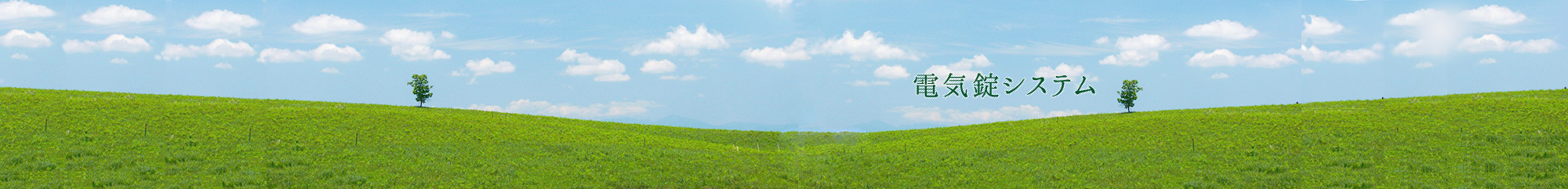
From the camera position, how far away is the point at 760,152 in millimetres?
44750

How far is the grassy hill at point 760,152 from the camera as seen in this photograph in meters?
31.6

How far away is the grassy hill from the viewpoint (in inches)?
1244

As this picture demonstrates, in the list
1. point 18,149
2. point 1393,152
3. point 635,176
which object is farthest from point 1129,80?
point 18,149

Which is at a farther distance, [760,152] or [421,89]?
[421,89]

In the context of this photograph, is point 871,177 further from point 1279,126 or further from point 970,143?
point 1279,126

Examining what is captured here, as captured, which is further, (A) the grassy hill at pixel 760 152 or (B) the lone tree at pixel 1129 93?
(B) the lone tree at pixel 1129 93

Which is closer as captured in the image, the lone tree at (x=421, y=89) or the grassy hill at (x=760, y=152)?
the grassy hill at (x=760, y=152)

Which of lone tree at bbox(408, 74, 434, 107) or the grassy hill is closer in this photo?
the grassy hill

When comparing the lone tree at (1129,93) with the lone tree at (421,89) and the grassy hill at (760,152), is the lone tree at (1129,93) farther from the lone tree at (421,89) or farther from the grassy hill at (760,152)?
the lone tree at (421,89)

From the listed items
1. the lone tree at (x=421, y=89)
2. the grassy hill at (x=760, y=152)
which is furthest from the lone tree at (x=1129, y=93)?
the lone tree at (x=421, y=89)

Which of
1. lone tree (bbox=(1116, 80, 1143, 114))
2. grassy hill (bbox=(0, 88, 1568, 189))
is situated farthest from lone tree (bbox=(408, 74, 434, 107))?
lone tree (bbox=(1116, 80, 1143, 114))

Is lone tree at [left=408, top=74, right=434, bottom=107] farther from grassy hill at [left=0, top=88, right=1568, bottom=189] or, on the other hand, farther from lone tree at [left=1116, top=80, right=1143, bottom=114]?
lone tree at [left=1116, top=80, right=1143, bottom=114]

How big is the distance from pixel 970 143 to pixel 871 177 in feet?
41.2

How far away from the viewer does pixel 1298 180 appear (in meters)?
31.5
